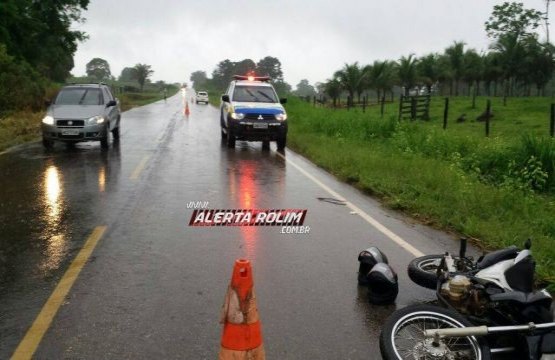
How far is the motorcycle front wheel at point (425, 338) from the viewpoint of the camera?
3.42 meters

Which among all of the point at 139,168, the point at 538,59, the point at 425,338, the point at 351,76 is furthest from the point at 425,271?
the point at 538,59

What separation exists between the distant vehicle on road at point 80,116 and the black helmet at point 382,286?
1204 cm

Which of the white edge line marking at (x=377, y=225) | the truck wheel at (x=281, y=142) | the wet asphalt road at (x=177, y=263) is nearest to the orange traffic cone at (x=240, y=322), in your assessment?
the wet asphalt road at (x=177, y=263)

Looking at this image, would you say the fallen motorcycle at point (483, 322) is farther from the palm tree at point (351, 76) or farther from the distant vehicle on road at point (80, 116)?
the palm tree at point (351, 76)

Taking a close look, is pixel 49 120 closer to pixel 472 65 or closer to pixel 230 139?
pixel 230 139

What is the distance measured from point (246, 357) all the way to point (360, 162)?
383 inches

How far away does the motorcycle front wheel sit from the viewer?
3416 mm

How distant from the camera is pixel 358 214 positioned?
26.5ft

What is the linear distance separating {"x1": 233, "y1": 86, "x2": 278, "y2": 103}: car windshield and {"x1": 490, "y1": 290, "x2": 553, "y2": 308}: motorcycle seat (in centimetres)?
1414

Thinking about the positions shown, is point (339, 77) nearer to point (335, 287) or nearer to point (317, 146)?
point (317, 146)

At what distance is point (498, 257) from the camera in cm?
392

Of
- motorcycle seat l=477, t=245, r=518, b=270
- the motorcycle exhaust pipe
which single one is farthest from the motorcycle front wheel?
motorcycle seat l=477, t=245, r=518, b=270

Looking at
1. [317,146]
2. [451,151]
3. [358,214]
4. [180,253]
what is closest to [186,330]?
[180,253]

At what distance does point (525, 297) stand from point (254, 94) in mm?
14592
